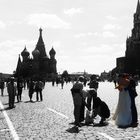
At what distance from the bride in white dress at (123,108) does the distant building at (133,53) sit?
125466 millimetres

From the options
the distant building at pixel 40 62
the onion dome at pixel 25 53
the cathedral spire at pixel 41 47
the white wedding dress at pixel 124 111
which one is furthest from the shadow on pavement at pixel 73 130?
the onion dome at pixel 25 53

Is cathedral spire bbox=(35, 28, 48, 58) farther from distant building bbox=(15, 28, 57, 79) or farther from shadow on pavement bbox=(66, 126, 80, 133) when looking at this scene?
shadow on pavement bbox=(66, 126, 80, 133)

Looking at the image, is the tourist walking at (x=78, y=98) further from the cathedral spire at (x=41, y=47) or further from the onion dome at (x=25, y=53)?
the onion dome at (x=25, y=53)

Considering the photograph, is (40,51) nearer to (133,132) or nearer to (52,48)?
(52,48)

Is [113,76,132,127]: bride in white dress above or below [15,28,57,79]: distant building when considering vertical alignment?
below

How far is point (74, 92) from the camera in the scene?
13461 millimetres

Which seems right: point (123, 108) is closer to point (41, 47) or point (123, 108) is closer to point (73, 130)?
point (73, 130)

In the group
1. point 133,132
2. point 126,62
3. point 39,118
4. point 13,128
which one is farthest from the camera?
point 126,62

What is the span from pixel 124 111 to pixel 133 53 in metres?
137

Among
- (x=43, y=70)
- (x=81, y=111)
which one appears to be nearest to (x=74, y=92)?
(x=81, y=111)

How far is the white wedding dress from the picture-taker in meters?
13.6

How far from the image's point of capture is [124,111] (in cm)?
1392

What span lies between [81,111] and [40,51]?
16976 cm

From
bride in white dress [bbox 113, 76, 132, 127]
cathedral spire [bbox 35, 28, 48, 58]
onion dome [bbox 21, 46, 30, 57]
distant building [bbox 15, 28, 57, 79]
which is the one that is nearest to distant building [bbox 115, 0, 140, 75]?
distant building [bbox 15, 28, 57, 79]
